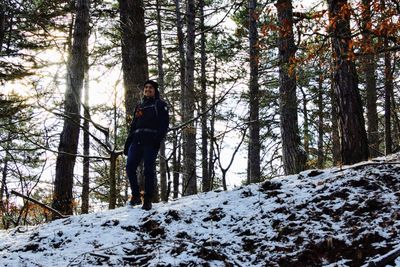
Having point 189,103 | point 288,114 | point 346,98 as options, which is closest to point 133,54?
point 189,103

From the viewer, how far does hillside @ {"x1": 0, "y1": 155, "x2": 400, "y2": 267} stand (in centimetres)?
368

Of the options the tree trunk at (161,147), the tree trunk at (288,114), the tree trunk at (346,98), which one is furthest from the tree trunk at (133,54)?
the tree trunk at (161,147)

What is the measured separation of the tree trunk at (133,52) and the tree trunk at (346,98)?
3.42m

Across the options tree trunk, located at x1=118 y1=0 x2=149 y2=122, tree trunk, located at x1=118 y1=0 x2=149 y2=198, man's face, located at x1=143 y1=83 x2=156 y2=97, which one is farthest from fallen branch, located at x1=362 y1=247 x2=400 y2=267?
tree trunk, located at x1=118 y1=0 x2=149 y2=122

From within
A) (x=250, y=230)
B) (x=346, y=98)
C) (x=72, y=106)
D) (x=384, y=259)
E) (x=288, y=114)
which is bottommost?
(x=384, y=259)

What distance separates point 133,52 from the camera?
7547 mm

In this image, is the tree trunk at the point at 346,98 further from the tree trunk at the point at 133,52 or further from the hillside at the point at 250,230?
the tree trunk at the point at 133,52

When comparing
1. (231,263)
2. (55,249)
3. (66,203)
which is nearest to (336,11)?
(231,263)

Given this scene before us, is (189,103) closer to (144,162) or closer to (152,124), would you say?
(152,124)

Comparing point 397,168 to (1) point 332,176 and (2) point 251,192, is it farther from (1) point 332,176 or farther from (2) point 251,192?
(2) point 251,192

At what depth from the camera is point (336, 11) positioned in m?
6.12

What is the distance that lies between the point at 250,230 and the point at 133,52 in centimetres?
451

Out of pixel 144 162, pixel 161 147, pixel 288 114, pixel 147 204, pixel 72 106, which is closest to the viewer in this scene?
pixel 147 204

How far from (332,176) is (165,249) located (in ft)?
8.08
